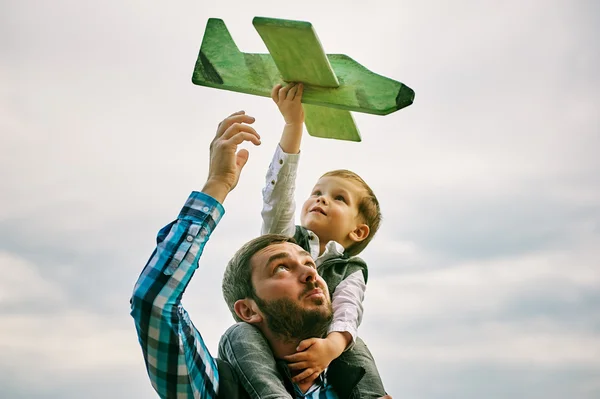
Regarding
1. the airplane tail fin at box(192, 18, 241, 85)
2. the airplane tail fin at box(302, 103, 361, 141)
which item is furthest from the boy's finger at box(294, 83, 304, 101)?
the airplane tail fin at box(192, 18, 241, 85)

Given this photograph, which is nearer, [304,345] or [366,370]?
[304,345]

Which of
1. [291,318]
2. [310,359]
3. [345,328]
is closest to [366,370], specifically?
[345,328]

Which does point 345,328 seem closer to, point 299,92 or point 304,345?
point 304,345

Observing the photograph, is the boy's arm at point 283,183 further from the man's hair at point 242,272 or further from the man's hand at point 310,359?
the man's hand at point 310,359

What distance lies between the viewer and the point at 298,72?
3438 millimetres

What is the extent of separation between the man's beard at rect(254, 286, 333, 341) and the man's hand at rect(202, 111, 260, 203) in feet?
1.97

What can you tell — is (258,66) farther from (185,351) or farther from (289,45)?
(185,351)

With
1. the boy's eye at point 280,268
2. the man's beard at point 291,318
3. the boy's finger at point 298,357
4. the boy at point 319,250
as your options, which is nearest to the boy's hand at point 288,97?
the boy at point 319,250

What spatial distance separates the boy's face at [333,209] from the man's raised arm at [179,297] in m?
1.23

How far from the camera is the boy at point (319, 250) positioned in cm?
318

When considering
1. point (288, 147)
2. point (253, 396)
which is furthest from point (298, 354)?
point (288, 147)

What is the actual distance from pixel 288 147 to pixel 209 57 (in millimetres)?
627

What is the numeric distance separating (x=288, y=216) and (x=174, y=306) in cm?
129

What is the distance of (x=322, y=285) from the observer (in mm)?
3377
